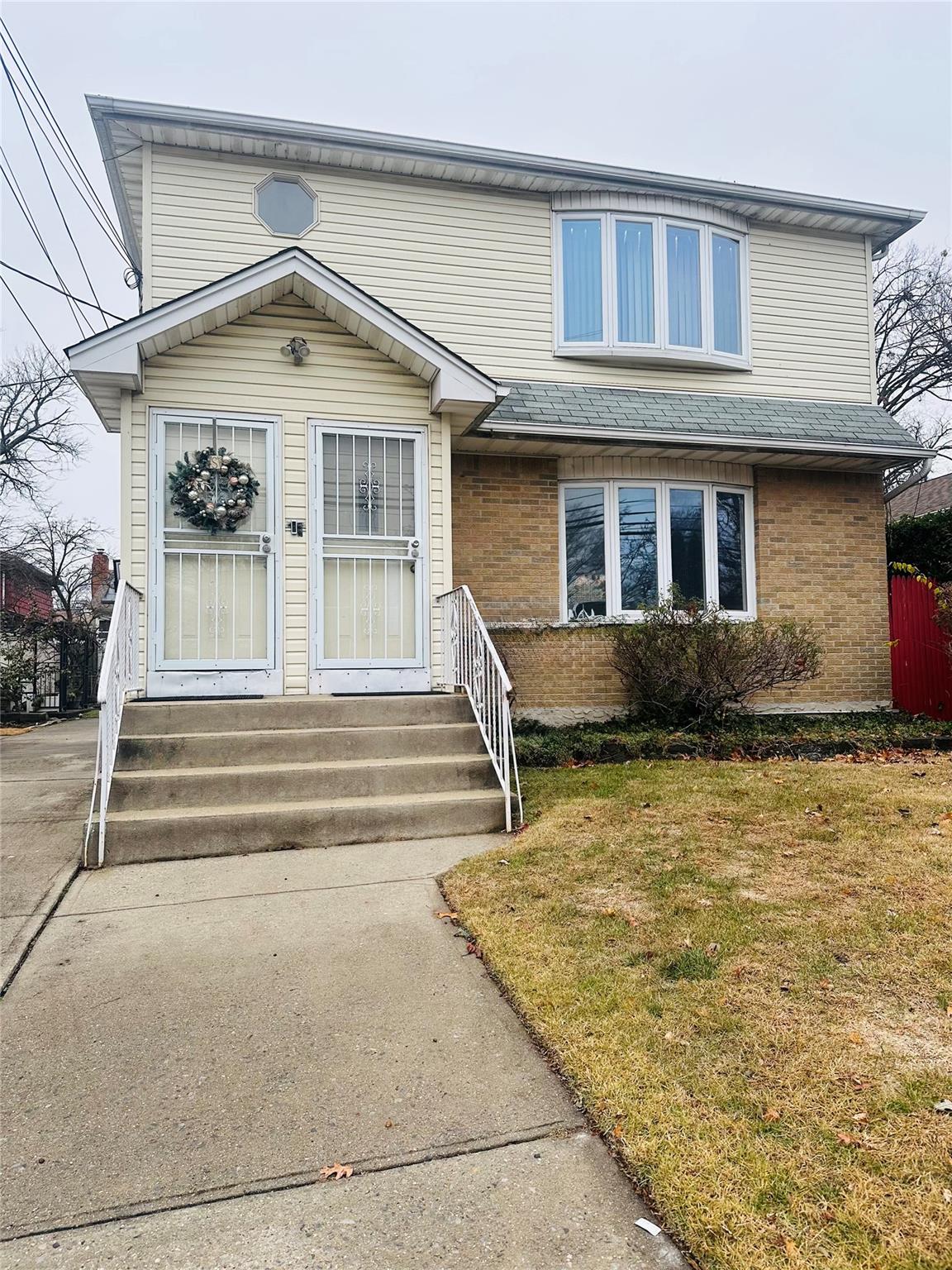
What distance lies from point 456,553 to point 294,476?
2174 mm

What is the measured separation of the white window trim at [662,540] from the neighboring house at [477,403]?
35 mm

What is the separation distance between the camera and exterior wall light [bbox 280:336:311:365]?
7.04 m

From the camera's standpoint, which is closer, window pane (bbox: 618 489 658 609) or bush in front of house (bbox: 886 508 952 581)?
window pane (bbox: 618 489 658 609)

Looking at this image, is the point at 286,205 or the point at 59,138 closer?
the point at 286,205

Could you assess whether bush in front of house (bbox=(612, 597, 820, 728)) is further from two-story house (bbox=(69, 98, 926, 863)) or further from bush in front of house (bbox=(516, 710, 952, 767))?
two-story house (bbox=(69, 98, 926, 863))

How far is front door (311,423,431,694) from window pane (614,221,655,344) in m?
3.68

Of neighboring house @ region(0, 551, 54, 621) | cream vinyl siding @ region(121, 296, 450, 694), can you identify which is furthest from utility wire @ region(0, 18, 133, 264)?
neighboring house @ region(0, 551, 54, 621)

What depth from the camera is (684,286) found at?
386 inches

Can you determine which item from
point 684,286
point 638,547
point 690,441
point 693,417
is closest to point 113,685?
point 638,547

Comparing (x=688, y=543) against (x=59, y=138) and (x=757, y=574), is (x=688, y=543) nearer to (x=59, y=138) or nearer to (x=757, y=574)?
(x=757, y=574)

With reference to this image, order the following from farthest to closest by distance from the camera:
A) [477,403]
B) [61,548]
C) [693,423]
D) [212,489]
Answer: [61,548] → [693,423] → [477,403] → [212,489]

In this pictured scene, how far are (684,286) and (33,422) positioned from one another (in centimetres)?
2169

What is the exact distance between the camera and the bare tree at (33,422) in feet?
79.3

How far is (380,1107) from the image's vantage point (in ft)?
8.19
